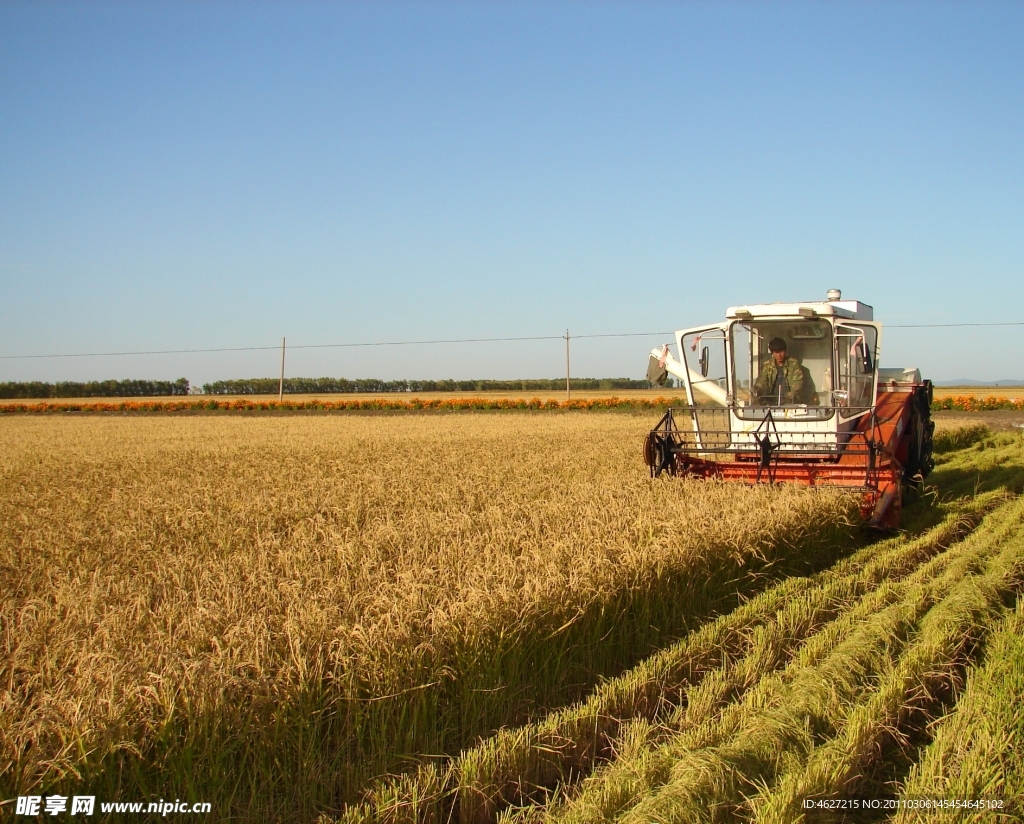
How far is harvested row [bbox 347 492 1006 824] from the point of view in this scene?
341 centimetres

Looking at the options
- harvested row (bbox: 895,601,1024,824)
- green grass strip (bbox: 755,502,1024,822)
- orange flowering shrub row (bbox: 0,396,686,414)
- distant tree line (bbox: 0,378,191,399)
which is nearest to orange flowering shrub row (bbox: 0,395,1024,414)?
orange flowering shrub row (bbox: 0,396,686,414)

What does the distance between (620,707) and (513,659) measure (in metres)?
0.63

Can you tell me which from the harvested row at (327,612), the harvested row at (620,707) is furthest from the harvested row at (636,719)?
the harvested row at (327,612)

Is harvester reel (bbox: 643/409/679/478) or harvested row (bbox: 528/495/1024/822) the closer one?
harvested row (bbox: 528/495/1024/822)

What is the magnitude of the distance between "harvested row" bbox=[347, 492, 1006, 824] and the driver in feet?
14.3

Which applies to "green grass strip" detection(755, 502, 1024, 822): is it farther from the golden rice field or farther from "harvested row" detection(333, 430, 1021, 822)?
"harvested row" detection(333, 430, 1021, 822)

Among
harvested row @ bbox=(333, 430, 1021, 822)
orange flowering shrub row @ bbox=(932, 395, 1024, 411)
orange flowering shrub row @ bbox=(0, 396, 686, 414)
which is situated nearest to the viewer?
harvested row @ bbox=(333, 430, 1021, 822)

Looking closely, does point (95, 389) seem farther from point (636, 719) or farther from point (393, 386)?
point (636, 719)

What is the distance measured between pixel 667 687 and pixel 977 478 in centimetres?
1034

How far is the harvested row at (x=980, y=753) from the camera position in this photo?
3.33 metres

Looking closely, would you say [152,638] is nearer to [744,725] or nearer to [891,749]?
[744,725]

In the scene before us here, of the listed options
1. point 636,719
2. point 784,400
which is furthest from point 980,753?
point 784,400

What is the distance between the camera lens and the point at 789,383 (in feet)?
36.7

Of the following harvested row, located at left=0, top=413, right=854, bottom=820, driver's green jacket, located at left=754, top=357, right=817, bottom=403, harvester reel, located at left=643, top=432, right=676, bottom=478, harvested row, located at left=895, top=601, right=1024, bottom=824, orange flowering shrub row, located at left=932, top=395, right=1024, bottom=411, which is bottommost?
harvested row, located at left=895, top=601, right=1024, bottom=824
